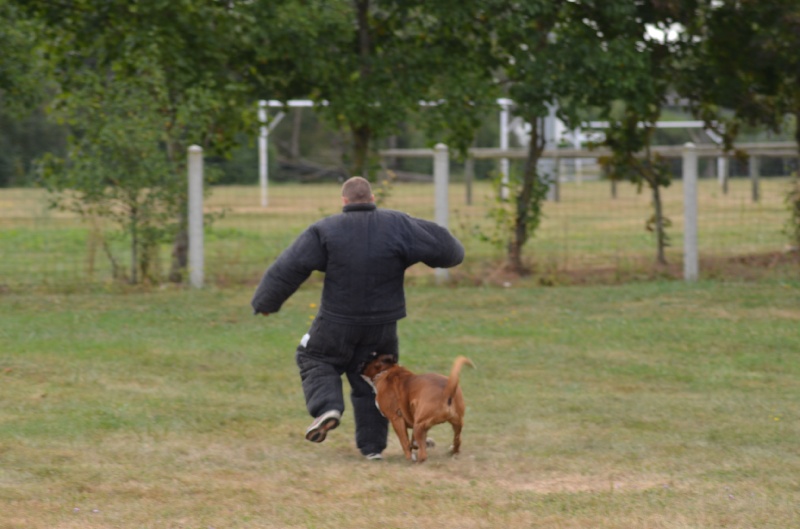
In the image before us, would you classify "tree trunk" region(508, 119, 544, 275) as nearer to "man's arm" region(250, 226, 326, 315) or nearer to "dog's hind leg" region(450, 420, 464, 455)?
"dog's hind leg" region(450, 420, 464, 455)

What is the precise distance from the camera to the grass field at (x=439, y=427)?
555 centimetres

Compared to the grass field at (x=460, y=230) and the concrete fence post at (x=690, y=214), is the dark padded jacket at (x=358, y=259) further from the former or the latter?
the concrete fence post at (x=690, y=214)

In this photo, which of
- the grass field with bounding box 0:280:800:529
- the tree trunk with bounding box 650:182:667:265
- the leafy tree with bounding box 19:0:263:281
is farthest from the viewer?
the tree trunk with bounding box 650:182:667:265

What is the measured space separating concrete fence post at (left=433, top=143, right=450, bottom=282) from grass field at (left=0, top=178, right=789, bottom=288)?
13cm

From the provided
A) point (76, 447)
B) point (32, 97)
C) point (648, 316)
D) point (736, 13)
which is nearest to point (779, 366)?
point (648, 316)

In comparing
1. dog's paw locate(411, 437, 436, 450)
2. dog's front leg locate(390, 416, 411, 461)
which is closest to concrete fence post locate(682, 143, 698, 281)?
dog's paw locate(411, 437, 436, 450)

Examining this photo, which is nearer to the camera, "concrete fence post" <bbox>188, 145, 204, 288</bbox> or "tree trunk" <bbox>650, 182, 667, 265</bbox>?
"concrete fence post" <bbox>188, 145, 204, 288</bbox>

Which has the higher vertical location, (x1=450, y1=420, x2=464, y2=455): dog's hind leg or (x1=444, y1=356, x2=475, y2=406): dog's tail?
(x1=444, y1=356, x2=475, y2=406): dog's tail

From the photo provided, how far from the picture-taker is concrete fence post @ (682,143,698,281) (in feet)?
48.5

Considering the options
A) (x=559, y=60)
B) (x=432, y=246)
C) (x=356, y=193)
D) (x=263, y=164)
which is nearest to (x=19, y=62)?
(x=263, y=164)

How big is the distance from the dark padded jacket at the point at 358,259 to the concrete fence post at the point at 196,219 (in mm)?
7789

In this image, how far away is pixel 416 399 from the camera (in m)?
6.48

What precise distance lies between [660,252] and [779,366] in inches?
242

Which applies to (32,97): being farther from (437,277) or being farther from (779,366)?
(779,366)
